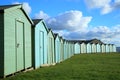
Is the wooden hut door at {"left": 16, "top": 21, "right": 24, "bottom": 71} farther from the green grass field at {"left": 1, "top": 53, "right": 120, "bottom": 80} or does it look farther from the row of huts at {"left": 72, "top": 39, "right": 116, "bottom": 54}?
the row of huts at {"left": 72, "top": 39, "right": 116, "bottom": 54}

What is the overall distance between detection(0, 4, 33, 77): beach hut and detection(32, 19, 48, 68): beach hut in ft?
3.18

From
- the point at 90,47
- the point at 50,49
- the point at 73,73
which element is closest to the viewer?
the point at 73,73

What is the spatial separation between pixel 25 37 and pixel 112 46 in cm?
9401

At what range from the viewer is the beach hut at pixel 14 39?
1543 cm

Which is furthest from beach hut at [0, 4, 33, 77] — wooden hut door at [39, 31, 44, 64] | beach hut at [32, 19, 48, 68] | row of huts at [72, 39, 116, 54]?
row of huts at [72, 39, 116, 54]

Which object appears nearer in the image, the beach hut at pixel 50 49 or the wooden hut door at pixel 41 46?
the wooden hut door at pixel 41 46

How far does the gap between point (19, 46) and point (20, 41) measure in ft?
1.38

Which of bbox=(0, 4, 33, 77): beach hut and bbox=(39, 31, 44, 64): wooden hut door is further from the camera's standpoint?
bbox=(39, 31, 44, 64): wooden hut door

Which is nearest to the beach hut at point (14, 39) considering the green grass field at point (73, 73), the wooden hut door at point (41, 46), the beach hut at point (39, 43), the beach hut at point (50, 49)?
the green grass field at point (73, 73)

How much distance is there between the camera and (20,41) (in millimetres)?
18625

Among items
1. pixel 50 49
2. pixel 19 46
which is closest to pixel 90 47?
pixel 50 49

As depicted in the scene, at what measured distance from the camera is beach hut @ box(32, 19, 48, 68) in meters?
22.5

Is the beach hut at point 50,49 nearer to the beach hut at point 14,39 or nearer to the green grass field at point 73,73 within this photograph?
the green grass field at point 73,73

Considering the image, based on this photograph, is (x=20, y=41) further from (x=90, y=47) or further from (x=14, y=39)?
(x=90, y=47)
